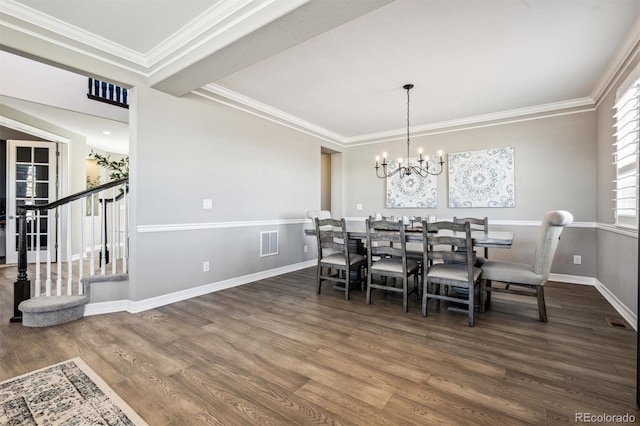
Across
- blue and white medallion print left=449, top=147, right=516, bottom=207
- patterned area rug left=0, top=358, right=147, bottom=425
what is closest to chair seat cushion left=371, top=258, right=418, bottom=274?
blue and white medallion print left=449, top=147, right=516, bottom=207

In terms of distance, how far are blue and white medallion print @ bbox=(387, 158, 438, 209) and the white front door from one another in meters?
6.24

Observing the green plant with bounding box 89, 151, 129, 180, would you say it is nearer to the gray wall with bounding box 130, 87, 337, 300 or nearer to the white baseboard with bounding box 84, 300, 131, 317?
the gray wall with bounding box 130, 87, 337, 300

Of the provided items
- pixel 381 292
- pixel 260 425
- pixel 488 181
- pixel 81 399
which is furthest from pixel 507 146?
pixel 81 399

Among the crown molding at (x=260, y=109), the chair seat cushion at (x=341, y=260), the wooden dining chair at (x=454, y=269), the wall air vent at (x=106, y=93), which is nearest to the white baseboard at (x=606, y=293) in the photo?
the wooden dining chair at (x=454, y=269)

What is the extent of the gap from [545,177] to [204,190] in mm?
4898

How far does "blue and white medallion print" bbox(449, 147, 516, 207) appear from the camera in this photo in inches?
180

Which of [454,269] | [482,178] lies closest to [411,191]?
[482,178]

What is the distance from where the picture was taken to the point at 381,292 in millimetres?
3775

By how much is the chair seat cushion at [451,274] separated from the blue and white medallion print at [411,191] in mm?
2531

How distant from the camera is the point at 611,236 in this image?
334 centimetres

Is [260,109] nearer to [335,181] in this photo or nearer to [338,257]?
[338,257]

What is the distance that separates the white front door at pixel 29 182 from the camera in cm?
518

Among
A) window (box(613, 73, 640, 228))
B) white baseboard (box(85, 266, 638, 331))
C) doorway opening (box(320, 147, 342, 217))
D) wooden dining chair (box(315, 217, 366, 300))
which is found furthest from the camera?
doorway opening (box(320, 147, 342, 217))

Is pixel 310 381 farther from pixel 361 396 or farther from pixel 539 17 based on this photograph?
pixel 539 17
